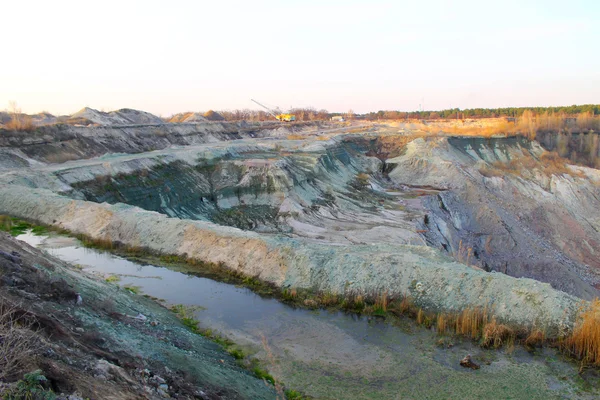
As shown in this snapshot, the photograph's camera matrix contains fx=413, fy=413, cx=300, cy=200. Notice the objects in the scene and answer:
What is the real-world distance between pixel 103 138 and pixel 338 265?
30409 mm

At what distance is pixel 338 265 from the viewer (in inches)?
451

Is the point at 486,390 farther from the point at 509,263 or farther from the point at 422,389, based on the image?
the point at 509,263

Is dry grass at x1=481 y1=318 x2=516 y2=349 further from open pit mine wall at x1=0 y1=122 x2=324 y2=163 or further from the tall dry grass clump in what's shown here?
open pit mine wall at x1=0 y1=122 x2=324 y2=163

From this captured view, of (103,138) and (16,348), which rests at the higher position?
(103,138)

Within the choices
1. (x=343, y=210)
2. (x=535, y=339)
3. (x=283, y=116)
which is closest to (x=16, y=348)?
(x=535, y=339)

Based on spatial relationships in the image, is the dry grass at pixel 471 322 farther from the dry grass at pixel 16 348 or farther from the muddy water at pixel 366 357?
the dry grass at pixel 16 348

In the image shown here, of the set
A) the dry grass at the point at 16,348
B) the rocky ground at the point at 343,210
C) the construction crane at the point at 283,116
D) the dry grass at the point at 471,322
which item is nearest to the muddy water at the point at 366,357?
the dry grass at the point at 471,322

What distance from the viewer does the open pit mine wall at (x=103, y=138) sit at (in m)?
27.7

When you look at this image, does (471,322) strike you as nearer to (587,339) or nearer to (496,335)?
(496,335)

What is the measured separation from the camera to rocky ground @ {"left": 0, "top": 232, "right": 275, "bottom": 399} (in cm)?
442

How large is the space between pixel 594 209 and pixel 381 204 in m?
27.4

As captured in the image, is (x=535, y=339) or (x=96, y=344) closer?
(x=96, y=344)

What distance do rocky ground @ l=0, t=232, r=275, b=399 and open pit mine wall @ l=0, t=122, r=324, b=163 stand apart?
855 inches

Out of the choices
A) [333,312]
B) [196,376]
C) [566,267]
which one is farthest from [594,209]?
[196,376]
